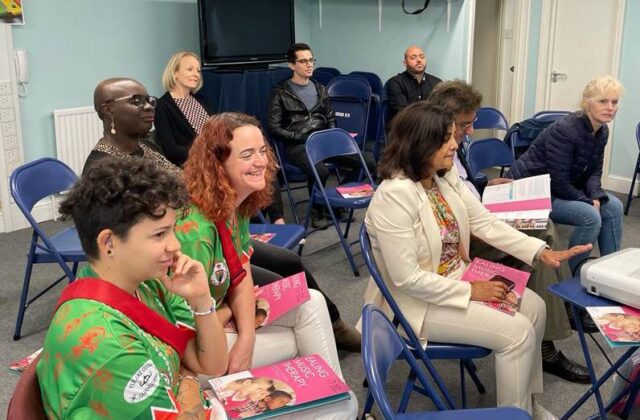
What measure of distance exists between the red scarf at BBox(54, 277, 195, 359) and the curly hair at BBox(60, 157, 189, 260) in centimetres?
9

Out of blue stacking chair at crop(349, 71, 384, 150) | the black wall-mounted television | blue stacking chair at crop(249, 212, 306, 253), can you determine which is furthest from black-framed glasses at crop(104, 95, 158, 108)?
blue stacking chair at crop(349, 71, 384, 150)

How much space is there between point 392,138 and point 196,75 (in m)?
2.30

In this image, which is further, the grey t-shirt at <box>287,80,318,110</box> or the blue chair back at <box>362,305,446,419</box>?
the grey t-shirt at <box>287,80,318,110</box>

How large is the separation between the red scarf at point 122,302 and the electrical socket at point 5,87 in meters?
3.73

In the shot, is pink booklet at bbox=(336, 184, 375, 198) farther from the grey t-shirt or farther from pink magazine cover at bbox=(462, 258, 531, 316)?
pink magazine cover at bbox=(462, 258, 531, 316)

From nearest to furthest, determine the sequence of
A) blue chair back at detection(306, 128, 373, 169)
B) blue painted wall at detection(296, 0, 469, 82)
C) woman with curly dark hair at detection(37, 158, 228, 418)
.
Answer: woman with curly dark hair at detection(37, 158, 228, 418)
blue chair back at detection(306, 128, 373, 169)
blue painted wall at detection(296, 0, 469, 82)

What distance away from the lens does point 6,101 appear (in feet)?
15.0

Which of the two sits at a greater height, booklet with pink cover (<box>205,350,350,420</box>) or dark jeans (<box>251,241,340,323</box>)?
booklet with pink cover (<box>205,350,350,420</box>)

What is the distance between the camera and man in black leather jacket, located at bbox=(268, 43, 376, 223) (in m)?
4.80

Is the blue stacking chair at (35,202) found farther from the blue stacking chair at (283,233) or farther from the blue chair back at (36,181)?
the blue stacking chair at (283,233)

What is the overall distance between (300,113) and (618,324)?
3.48 metres

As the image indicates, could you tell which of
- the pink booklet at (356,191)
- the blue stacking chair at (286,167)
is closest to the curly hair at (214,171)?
the pink booklet at (356,191)

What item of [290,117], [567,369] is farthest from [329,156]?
[567,369]

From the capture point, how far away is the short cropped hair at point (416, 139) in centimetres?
224
